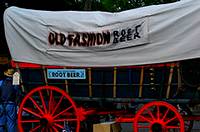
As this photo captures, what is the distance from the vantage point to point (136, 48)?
8.33 meters

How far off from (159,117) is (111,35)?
71.3 inches

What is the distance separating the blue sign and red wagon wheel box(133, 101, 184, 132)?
142 centimetres

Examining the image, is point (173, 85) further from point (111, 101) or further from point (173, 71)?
point (111, 101)

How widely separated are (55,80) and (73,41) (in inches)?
36.6

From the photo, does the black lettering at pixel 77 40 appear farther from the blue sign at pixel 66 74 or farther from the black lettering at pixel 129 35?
the black lettering at pixel 129 35

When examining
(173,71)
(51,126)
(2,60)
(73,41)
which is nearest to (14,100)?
(51,126)

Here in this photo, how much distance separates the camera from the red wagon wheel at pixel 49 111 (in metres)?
9.15

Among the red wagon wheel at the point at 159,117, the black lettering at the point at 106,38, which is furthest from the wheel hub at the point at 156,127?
the black lettering at the point at 106,38

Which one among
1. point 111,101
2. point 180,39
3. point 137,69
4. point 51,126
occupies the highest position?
point 180,39

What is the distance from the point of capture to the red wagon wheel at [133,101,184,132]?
8086mm

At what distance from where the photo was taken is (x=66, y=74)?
902cm

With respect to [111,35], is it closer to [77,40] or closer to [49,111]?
[77,40]

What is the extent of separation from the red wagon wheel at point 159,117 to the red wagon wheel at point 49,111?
1474mm

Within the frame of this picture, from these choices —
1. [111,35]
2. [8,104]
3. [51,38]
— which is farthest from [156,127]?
[8,104]
